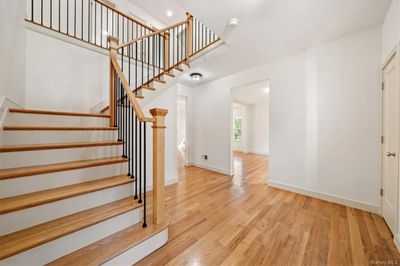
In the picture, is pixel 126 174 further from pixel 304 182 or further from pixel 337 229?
pixel 304 182

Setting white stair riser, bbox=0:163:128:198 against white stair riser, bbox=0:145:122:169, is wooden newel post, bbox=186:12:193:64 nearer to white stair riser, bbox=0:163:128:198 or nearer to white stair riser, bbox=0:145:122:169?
white stair riser, bbox=0:145:122:169

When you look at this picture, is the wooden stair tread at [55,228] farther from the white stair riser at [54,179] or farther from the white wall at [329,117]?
the white wall at [329,117]

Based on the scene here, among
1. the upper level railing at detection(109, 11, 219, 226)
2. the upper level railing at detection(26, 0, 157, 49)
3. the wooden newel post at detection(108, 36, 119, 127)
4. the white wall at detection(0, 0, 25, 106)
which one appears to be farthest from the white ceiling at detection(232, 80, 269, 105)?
the white wall at detection(0, 0, 25, 106)

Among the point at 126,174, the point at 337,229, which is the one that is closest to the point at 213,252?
the point at 126,174

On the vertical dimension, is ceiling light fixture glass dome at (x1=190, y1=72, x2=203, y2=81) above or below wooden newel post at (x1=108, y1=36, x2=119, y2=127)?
above

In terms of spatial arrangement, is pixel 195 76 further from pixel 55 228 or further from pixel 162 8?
pixel 55 228

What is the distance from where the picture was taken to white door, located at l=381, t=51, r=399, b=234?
1.76 m

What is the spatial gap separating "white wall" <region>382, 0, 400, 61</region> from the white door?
0.17 metres

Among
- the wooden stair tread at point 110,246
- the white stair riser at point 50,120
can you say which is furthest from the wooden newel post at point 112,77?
the wooden stair tread at point 110,246

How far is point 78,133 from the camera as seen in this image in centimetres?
201

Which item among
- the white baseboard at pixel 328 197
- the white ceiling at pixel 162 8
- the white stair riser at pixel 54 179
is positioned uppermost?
the white ceiling at pixel 162 8

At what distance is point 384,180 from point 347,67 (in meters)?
1.74

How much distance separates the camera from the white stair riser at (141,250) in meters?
1.24

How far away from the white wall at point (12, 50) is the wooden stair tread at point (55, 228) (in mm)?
1451
